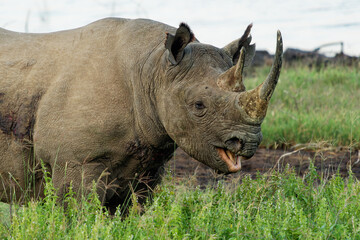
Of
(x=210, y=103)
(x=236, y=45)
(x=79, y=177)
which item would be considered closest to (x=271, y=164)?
(x=236, y=45)

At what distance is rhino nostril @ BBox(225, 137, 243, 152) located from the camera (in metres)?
4.24

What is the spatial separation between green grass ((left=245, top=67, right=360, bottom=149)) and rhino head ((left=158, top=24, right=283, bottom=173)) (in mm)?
2037

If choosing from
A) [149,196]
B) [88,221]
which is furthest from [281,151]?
[88,221]

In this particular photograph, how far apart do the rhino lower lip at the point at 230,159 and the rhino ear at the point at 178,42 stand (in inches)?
30.5

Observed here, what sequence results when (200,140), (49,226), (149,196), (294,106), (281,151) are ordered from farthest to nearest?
(294,106) → (281,151) → (149,196) → (200,140) → (49,226)

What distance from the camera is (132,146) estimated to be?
464 cm

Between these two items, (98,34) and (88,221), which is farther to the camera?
(98,34)

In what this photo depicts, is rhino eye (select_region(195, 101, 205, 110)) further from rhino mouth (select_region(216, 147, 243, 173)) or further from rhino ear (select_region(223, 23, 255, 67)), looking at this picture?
rhino ear (select_region(223, 23, 255, 67))

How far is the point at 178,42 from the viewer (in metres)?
4.57

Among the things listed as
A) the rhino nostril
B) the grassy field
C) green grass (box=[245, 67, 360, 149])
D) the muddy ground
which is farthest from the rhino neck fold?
the muddy ground

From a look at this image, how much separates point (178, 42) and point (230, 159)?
97 cm

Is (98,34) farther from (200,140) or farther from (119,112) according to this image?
(200,140)

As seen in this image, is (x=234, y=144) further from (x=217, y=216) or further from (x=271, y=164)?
(x=271, y=164)

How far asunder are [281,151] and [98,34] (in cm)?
455
